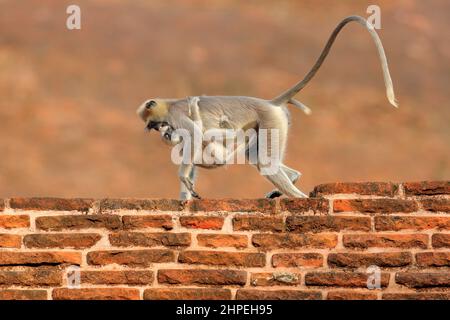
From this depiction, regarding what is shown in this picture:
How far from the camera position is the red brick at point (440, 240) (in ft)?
15.3

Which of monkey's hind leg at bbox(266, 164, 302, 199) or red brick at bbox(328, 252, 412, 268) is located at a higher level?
monkey's hind leg at bbox(266, 164, 302, 199)

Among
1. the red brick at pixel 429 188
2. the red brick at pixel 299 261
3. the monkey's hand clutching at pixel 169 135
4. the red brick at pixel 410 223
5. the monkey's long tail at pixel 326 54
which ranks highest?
the monkey's long tail at pixel 326 54

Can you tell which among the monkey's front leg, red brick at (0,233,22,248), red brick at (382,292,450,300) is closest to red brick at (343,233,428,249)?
red brick at (382,292,450,300)

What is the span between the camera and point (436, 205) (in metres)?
4.71

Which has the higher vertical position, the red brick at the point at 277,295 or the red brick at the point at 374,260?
the red brick at the point at 374,260

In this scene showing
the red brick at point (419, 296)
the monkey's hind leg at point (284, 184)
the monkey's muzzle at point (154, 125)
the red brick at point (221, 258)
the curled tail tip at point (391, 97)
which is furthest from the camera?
the monkey's muzzle at point (154, 125)

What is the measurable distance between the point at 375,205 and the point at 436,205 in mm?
291

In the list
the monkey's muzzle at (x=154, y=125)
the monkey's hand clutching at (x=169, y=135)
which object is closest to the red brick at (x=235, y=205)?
the monkey's hand clutching at (x=169, y=135)

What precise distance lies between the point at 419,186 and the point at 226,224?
95 centimetres

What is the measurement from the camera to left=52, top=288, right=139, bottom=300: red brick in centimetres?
465

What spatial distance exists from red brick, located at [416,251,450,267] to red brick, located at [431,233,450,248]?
0.13 feet

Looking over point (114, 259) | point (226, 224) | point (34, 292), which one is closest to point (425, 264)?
point (226, 224)

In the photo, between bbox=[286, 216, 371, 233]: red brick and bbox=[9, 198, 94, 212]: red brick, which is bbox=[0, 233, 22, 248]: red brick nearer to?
bbox=[9, 198, 94, 212]: red brick

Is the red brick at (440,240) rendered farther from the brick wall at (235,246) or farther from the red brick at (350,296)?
the red brick at (350,296)
